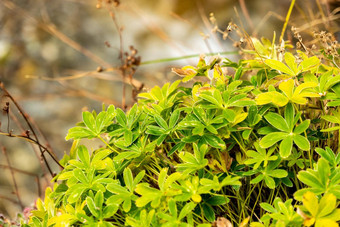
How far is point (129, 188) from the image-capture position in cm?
96

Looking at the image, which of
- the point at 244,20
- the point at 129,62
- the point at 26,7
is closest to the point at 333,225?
the point at 129,62

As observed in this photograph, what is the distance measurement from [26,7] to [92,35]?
2.87 ft

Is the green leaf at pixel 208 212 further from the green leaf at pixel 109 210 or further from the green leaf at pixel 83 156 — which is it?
the green leaf at pixel 83 156

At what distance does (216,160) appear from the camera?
987 millimetres

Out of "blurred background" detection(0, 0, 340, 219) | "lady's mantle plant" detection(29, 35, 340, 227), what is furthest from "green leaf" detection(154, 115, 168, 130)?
"blurred background" detection(0, 0, 340, 219)

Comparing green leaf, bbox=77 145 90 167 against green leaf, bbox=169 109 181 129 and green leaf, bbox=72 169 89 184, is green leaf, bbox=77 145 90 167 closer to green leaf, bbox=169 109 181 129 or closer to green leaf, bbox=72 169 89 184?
green leaf, bbox=72 169 89 184

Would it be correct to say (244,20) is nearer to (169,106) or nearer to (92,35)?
(92,35)

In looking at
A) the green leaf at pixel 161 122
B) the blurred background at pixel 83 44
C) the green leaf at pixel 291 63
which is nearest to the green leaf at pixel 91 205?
the green leaf at pixel 161 122

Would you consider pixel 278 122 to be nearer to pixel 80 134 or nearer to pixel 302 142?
pixel 302 142

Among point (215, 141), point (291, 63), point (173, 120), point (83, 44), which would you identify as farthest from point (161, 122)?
point (83, 44)

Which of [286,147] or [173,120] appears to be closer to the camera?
[286,147]

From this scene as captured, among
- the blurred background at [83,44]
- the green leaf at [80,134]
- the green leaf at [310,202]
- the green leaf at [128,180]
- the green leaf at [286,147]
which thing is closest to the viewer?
the green leaf at [310,202]

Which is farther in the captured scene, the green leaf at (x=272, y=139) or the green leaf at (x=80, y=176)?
the green leaf at (x=80, y=176)

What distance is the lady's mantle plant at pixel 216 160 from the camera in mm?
859
